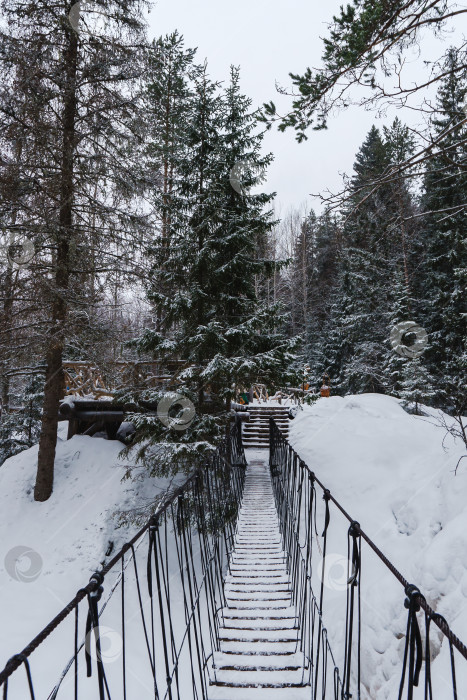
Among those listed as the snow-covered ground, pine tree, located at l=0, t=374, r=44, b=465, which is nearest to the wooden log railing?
the snow-covered ground

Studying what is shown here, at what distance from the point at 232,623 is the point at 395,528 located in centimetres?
291

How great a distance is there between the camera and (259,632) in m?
3.62

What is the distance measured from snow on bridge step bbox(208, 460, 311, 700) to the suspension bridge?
0.04 feet

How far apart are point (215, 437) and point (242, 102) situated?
7.47 meters

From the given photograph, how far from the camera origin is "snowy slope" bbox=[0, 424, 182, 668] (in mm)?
6277

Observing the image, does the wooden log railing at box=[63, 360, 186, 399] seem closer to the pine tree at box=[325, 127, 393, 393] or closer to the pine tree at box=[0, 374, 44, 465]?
the pine tree at box=[0, 374, 44, 465]

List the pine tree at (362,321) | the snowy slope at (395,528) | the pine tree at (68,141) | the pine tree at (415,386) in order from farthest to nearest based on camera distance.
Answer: the pine tree at (362,321)
the pine tree at (415,386)
the pine tree at (68,141)
the snowy slope at (395,528)

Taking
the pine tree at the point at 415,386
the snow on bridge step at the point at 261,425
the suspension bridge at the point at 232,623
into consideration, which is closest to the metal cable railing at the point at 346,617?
the suspension bridge at the point at 232,623

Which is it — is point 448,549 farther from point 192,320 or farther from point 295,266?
point 295,266

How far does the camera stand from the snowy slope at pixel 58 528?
6.28 metres

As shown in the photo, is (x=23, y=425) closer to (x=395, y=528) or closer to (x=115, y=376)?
(x=115, y=376)

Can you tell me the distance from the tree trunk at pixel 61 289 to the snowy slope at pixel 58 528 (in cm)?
57

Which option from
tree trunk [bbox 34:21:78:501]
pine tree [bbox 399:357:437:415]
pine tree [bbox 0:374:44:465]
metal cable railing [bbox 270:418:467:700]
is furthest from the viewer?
pine tree [bbox 399:357:437:415]

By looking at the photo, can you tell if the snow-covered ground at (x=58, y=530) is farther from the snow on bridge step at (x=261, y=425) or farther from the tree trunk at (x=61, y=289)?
the snow on bridge step at (x=261, y=425)
